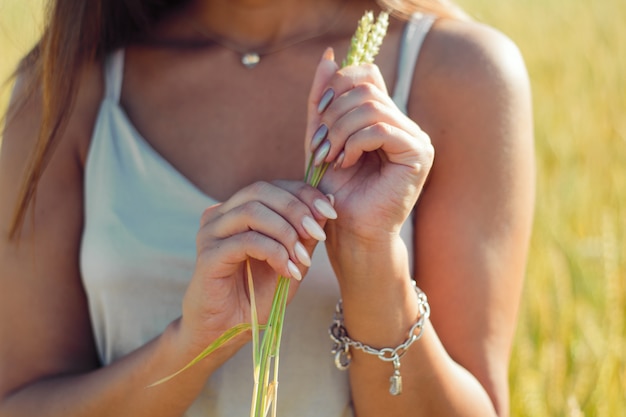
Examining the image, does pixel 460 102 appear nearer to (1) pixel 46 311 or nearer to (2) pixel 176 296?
(2) pixel 176 296

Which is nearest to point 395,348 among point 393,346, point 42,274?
point 393,346

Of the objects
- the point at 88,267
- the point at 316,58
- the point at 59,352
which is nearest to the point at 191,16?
the point at 316,58

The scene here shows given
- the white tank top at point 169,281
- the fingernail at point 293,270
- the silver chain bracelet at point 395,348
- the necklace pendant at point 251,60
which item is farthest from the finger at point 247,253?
the necklace pendant at point 251,60

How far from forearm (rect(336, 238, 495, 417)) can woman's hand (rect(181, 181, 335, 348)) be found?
9 centimetres

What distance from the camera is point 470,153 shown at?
1.69 m

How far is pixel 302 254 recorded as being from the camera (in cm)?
126

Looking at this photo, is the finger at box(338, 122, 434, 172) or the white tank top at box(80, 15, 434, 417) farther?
the white tank top at box(80, 15, 434, 417)

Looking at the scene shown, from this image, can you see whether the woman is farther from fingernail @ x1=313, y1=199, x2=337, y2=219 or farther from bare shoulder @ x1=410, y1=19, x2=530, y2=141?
fingernail @ x1=313, y1=199, x2=337, y2=219

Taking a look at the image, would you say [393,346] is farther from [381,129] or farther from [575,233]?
[575,233]

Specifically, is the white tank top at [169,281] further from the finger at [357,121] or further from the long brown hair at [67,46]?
the finger at [357,121]

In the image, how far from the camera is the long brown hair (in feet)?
5.89

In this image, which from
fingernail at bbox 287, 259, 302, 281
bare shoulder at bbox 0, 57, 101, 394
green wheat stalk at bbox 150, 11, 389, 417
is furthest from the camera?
bare shoulder at bbox 0, 57, 101, 394

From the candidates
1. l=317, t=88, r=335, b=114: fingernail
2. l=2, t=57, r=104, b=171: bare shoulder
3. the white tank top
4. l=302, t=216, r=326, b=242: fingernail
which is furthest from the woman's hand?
l=2, t=57, r=104, b=171: bare shoulder

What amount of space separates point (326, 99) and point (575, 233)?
1.59m
